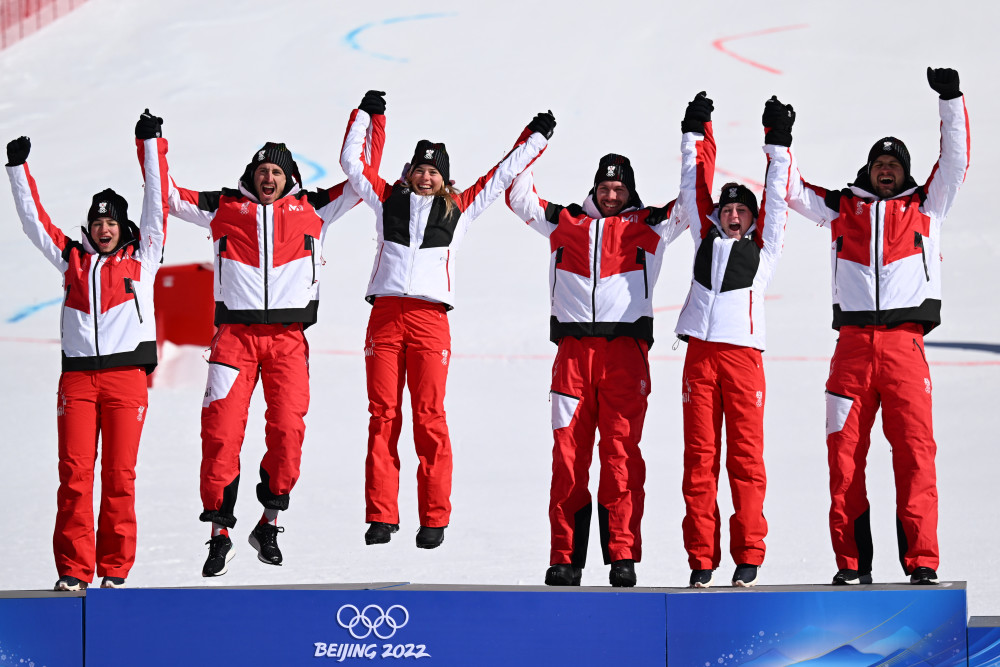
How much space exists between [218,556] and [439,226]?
5.47ft

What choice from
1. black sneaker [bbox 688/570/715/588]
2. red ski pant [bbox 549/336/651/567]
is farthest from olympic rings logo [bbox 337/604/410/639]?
black sneaker [bbox 688/570/715/588]

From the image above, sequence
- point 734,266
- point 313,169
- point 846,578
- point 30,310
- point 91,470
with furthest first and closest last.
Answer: point 313,169
point 30,310
point 91,470
point 734,266
point 846,578

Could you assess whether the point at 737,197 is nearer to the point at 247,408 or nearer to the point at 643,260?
the point at 643,260

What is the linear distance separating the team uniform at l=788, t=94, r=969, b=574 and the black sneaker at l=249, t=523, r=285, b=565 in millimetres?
2282

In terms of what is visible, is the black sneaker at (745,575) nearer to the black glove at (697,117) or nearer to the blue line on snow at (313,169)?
the black glove at (697,117)

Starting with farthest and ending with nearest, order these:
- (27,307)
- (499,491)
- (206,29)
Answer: (206,29), (27,307), (499,491)

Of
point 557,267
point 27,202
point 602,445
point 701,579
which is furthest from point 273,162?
point 701,579

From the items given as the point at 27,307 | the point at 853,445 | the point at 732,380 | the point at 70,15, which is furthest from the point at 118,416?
the point at 70,15

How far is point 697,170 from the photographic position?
217 inches

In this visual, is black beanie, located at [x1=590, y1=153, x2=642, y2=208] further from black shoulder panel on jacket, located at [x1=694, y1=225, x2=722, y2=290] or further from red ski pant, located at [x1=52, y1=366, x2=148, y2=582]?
red ski pant, located at [x1=52, y1=366, x2=148, y2=582]

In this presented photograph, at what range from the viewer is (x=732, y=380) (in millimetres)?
5250

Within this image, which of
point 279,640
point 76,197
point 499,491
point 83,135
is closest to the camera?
point 279,640

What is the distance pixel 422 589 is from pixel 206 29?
16.2 metres

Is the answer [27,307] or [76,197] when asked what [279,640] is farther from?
[76,197]
